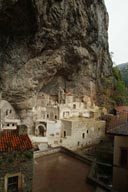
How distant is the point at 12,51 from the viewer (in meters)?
35.8

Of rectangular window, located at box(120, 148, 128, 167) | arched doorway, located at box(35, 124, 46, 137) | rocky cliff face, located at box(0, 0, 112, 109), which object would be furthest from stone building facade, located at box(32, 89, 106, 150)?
rectangular window, located at box(120, 148, 128, 167)

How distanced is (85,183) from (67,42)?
1044 inches

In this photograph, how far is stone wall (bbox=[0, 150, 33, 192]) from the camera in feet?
45.1

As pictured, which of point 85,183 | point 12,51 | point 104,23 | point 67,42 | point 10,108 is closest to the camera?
point 85,183

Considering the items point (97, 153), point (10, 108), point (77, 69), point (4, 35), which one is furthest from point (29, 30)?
point (97, 153)

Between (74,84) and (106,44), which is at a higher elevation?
(106,44)

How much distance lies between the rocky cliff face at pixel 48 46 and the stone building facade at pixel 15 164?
17950 millimetres

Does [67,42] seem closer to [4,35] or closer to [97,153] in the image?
[4,35]

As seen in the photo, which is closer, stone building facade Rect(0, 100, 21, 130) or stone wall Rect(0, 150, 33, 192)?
stone wall Rect(0, 150, 33, 192)

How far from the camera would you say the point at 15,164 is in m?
14.1

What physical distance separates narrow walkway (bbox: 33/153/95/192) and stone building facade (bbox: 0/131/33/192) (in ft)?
13.0

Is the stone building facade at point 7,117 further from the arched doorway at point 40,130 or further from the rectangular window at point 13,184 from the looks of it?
the rectangular window at point 13,184

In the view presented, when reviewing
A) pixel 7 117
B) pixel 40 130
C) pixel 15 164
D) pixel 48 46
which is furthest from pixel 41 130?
pixel 15 164

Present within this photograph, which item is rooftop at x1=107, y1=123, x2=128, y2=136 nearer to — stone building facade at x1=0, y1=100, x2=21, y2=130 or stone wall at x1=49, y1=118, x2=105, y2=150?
stone wall at x1=49, y1=118, x2=105, y2=150
